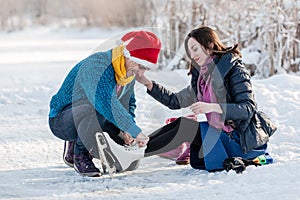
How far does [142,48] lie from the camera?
131 inches

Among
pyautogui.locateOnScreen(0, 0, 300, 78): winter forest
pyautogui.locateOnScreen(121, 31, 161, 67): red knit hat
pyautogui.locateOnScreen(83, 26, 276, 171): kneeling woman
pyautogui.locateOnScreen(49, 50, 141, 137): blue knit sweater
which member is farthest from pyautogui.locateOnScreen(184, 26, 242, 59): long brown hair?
pyautogui.locateOnScreen(0, 0, 300, 78): winter forest

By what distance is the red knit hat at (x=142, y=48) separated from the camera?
131 inches

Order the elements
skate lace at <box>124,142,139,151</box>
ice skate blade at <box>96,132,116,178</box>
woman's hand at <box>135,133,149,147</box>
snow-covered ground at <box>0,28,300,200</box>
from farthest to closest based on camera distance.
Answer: skate lace at <box>124,142,139,151</box> < ice skate blade at <box>96,132,116,178</box> < woman's hand at <box>135,133,149,147</box> < snow-covered ground at <box>0,28,300,200</box>

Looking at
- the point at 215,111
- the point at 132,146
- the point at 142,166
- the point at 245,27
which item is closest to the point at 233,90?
the point at 215,111

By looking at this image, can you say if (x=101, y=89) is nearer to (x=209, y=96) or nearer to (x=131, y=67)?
(x=131, y=67)

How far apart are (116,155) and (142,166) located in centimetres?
18

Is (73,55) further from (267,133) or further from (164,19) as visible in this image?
(267,133)

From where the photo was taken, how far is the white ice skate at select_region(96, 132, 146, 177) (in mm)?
3432

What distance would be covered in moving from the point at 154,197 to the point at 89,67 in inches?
32.6

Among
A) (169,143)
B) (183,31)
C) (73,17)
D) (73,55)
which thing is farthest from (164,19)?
(73,17)

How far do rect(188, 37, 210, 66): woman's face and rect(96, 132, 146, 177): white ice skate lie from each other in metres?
0.63

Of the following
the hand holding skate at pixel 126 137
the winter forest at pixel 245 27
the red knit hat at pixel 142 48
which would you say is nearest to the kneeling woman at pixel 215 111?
the hand holding skate at pixel 126 137

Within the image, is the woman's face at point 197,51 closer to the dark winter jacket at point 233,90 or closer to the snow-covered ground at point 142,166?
the dark winter jacket at point 233,90

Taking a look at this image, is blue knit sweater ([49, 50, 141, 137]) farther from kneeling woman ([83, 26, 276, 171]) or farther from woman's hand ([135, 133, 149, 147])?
kneeling woman ([83, 26, 276, 171])
